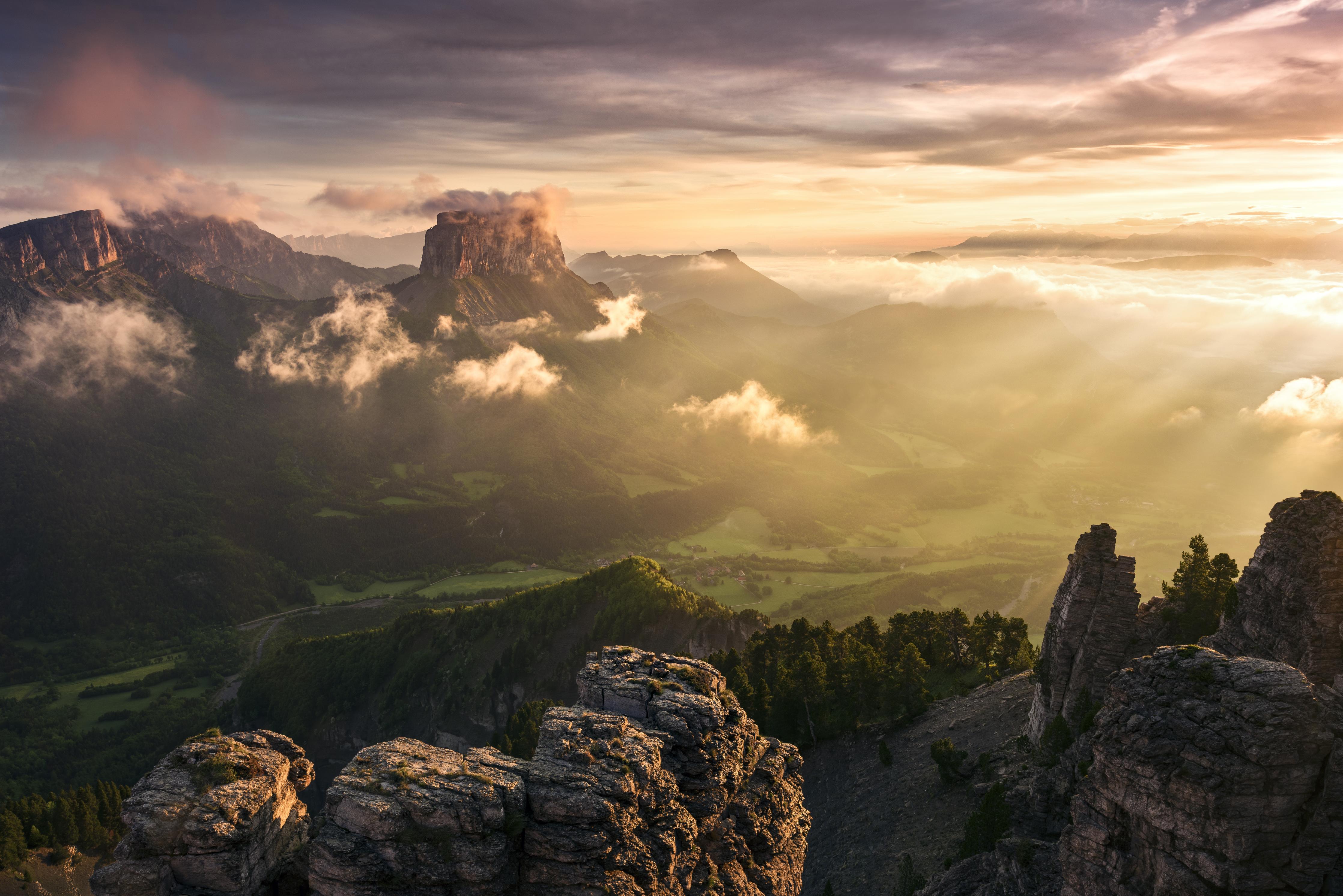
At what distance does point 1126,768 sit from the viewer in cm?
2753

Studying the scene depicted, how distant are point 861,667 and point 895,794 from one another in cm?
1706

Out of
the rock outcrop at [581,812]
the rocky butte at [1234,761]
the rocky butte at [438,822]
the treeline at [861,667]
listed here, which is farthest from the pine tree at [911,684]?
the rocky butte at [438,822]

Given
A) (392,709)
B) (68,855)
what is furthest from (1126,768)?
(392,709)

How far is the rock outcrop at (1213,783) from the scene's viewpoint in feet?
78.4

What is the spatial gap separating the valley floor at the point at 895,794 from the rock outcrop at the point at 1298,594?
82.0 ft

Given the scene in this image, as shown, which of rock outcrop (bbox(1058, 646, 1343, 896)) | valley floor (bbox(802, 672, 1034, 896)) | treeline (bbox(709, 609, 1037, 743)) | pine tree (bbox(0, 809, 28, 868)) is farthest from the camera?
treeline (bbox(709, 609, 1037, 743))

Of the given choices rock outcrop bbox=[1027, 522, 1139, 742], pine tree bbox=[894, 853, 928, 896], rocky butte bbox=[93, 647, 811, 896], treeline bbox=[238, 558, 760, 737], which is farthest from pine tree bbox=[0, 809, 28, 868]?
rock outcrop bbox=[1027, 522, 1139, 742]

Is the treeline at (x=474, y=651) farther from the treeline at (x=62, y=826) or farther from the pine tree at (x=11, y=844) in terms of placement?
the pine tree at (x=11, y=844)

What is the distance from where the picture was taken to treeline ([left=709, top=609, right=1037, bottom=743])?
266 ft

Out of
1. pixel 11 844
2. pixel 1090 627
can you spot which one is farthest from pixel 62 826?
pixel 1090 627

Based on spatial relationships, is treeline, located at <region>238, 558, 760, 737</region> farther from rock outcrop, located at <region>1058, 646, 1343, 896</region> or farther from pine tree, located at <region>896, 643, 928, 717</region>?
rock outcrop, located at <region>1058, 646, 1343, 896</region>

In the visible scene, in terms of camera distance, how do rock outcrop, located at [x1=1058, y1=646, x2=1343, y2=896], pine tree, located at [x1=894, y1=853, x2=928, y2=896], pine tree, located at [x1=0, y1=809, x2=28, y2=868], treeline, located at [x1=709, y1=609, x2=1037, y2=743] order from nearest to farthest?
rock outcrop, located at [x1=1058, y1=646, x2=1343, y2=896], pine tree, located at [x1=894, y1=853, x2=928, y2=896], pine tree, located at [x1=0, y1=809, x2=28, y2=868], treeline, located at [x1=709, y1=609, x2=1037, y2=743]

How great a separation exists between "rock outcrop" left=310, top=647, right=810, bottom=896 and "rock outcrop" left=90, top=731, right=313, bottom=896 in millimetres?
3156

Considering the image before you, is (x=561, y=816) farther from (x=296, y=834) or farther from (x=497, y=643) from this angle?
(x=497, y=643)
